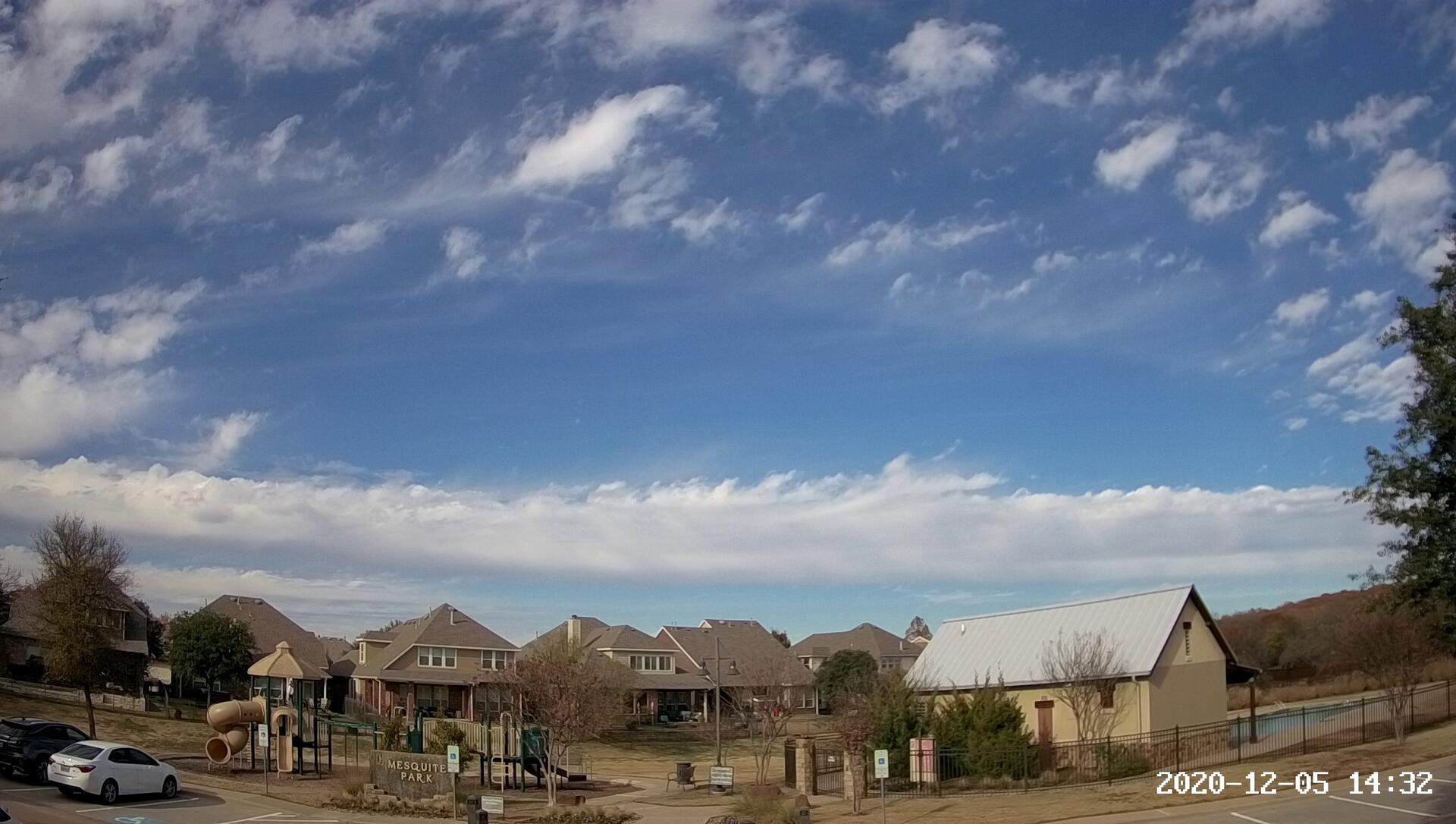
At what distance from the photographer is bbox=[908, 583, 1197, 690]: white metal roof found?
1693 inches

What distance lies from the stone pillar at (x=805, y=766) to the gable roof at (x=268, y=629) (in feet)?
173

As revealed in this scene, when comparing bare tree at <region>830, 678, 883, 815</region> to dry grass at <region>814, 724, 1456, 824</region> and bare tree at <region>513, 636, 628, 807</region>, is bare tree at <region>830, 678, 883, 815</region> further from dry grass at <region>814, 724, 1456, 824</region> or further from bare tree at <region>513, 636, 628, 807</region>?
bare tree at <region>513, 636, 628, 807</region>

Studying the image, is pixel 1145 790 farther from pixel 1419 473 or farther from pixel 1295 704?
pixel 1295 704

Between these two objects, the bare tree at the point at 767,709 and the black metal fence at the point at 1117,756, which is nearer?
the black metal fence at the point at 1117,756

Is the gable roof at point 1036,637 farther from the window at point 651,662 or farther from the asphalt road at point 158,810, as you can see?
the window at point 651,662

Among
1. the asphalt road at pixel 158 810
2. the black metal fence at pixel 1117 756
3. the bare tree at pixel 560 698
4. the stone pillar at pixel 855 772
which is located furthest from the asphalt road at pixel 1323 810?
the asphalt road at pixel 158 810

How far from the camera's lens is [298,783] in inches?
Answer: 1608

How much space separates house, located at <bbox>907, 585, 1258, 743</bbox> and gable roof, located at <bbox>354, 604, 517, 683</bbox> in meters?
34.6

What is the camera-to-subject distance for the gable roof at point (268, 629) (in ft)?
268

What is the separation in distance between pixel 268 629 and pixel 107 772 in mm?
53465

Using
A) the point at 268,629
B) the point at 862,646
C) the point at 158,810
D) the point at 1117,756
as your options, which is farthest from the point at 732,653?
the point at 158,810

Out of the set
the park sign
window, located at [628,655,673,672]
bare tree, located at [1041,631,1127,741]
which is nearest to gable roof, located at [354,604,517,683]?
window, located at [628,655,673,672]

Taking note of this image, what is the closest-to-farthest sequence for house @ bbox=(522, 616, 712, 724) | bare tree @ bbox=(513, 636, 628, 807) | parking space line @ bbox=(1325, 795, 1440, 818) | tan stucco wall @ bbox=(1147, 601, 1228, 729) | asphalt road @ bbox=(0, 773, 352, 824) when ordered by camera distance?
1. parking space line @ bbox=(1325, 795, 1440, 818)
2. asphalt road @ bbox=(0, 773, 352, 824)
3. bare tree @ bbox=(513, 636, 628, 807)
4. tan stucco wall @ bbox=(1147, 601, 1228, 729)
5. house @ bbox=(522, 616, 712, 724)

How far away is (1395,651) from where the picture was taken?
38000 millimetres
